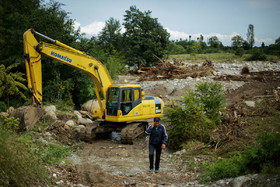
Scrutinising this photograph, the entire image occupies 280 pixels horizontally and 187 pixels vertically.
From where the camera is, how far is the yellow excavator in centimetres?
914

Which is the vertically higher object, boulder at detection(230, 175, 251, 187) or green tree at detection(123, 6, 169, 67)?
green tree at detection(123, 6, 169, 67)

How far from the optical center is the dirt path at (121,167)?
6.40 meters

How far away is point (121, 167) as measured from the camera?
7.56 metres

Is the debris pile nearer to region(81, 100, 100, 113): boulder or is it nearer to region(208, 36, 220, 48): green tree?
region(81, 100, 100, 113): boulder

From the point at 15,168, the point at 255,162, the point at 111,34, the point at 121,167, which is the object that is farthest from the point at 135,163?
the point at 111,34

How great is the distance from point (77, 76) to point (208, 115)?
8592 millimetres

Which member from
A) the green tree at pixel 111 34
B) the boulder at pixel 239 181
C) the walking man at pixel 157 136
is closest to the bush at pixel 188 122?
the walking man at pixel 157 136

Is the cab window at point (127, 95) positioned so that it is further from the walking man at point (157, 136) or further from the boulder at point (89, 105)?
the boulder at point (89, 105)

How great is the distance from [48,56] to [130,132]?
3.93 m

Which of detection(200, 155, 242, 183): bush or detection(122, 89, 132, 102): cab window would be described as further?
detection(122, 89, 132, 102): cab window

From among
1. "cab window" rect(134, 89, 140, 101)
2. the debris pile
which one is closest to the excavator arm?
"cab window" rect(134, 89, 140, 101)

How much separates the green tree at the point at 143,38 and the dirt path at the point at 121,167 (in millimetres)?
23302

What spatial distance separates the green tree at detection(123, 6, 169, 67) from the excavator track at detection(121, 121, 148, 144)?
22213 mm

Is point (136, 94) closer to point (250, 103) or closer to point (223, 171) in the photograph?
point (223, 171)
